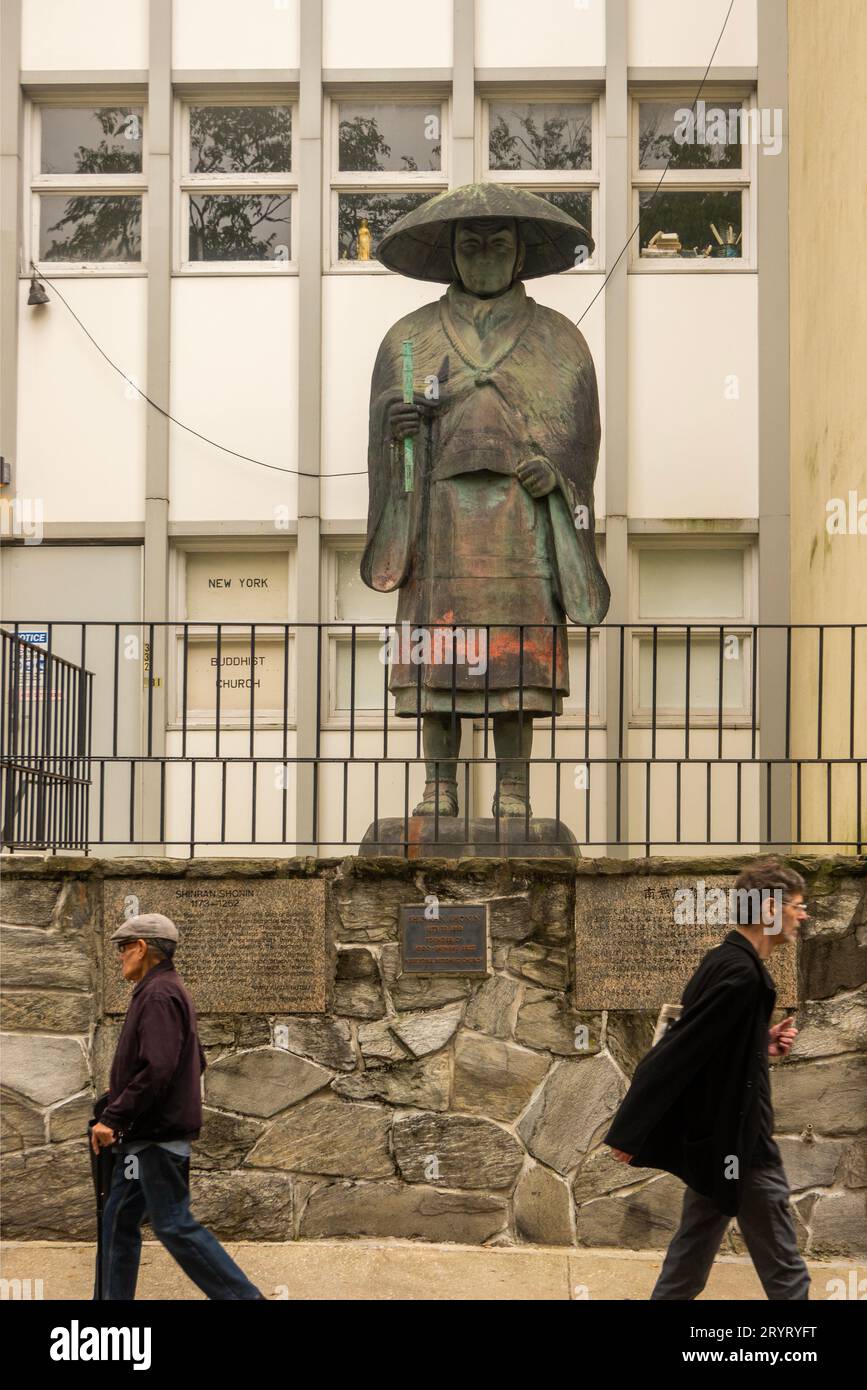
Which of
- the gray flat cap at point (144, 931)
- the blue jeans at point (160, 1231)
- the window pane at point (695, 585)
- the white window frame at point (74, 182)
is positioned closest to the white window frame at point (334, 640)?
the window pane at point (695, 585)

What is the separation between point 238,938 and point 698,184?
693cm

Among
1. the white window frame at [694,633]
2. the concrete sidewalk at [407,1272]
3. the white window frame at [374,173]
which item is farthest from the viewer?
the white window frame at [374,173]

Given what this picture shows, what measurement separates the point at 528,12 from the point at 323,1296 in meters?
8.78

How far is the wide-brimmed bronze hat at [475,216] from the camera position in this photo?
7984 millimetres

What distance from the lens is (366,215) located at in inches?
472

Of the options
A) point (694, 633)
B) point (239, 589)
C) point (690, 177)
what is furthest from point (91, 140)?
point (694, 633)

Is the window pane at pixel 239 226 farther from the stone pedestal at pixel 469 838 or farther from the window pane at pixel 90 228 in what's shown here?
the stone pedestal at pixel 469 838

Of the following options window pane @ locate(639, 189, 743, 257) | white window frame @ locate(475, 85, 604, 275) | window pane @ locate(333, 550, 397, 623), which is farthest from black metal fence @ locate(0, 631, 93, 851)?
window pane @ locate(639, 189, 743, 257)

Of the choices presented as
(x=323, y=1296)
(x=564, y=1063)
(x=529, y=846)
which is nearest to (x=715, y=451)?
(x=529, y=846)

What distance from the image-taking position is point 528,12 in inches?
464

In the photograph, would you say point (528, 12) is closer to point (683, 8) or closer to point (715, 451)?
point (683, 8)

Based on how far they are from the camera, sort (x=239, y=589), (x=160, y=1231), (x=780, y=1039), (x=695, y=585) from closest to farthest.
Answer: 1. (x=780, y=1039)
2. (x=160, y=1231)
3. (x=695, y=585)
4. (x=239, y=589)

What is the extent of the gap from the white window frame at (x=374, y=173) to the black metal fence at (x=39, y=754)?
458cm

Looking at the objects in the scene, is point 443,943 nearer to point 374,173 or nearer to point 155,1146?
point 155,1146
